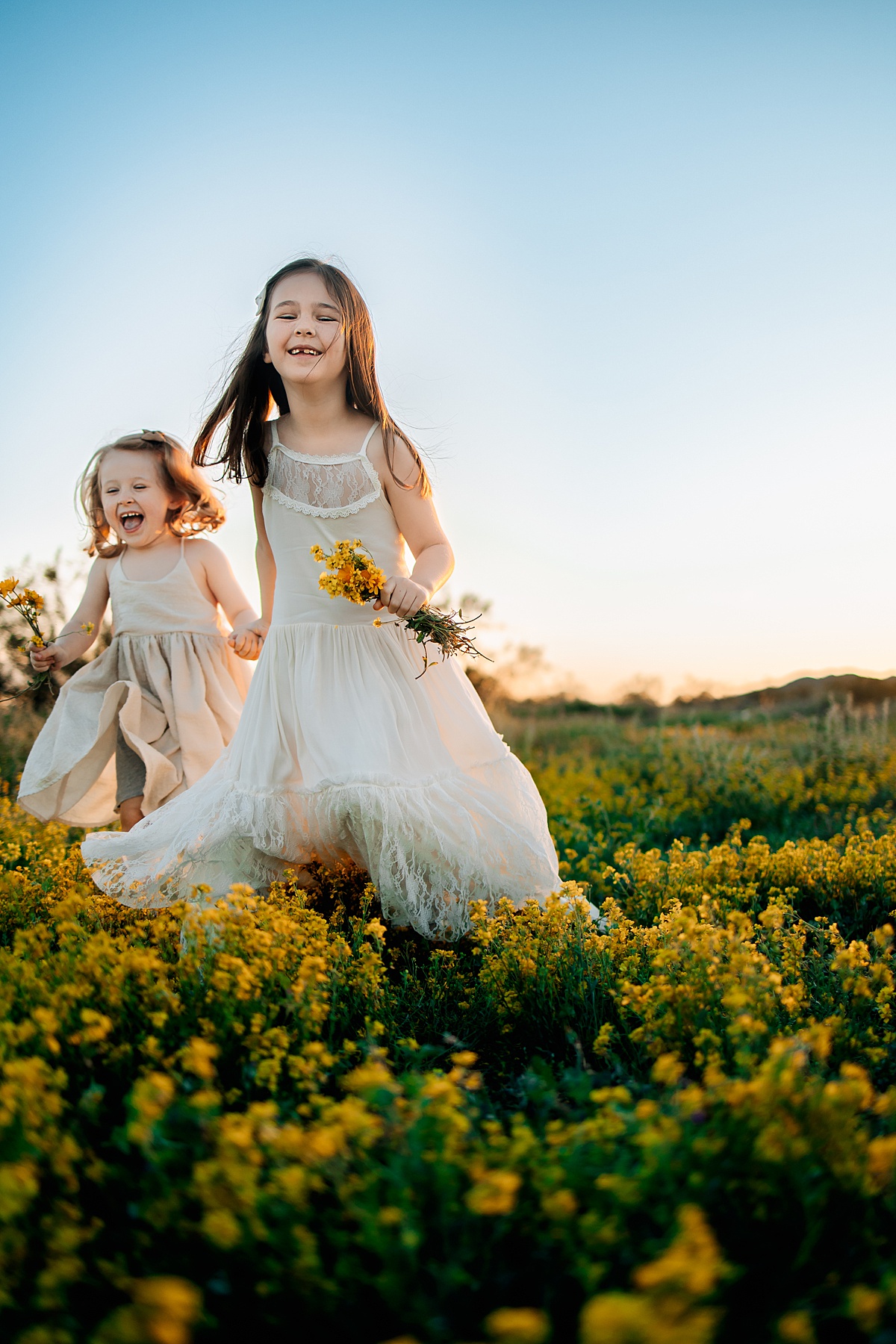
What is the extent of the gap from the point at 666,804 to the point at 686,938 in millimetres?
3860

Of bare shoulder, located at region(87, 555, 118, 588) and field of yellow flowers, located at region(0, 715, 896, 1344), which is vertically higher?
bare shoulder, located at region(87, 555, 118, 588)

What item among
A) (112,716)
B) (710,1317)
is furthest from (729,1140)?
(112,716)

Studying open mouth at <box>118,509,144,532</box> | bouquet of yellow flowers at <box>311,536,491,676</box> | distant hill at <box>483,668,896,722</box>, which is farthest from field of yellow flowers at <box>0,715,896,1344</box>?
distant hill at <box>483,668,896,722</box>

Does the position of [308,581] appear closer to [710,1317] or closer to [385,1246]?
[385,1246]

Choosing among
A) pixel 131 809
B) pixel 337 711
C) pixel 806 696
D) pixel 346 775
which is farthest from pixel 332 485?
pixel 806 696

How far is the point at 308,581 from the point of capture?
3115 mm

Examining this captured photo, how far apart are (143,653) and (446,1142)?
10.4ft

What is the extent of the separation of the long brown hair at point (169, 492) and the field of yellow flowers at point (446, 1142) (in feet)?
7.12

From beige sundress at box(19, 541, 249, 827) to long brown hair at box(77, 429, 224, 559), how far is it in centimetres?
15

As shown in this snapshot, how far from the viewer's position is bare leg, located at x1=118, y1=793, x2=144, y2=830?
378 cm

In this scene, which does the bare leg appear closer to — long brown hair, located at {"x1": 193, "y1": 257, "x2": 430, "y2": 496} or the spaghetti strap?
long brown hair, located at {"x1": 193, "y1": 257, "x2": 430, "y2": 496}

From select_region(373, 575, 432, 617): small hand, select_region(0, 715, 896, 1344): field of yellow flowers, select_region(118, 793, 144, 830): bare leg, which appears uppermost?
select_region(373, 575, 432, 617): small hand

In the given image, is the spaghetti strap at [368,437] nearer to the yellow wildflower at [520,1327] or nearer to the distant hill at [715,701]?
the yellow wildflower at [520,1327]

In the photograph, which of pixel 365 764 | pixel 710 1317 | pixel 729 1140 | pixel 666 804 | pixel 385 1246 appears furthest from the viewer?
pixel 666 804
